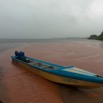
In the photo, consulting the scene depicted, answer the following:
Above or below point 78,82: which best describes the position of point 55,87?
below

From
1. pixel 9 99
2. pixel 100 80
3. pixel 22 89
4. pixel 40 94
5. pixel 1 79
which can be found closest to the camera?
pixel 100 80

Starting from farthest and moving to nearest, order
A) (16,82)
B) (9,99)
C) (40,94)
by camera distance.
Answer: (16,82), (40,94), (9,99)

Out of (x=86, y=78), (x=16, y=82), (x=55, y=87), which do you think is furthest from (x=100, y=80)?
(x=16, y=82)

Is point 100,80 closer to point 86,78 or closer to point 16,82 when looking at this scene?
point 86,78

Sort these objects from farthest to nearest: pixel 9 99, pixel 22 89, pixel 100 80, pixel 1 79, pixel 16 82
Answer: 1. pixel 1 79
2. pixel 16 82
3. pixel 22 89
4. pixel 9 99
5. pixel 100 80

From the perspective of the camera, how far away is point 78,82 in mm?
7004

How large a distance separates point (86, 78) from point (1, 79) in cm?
596

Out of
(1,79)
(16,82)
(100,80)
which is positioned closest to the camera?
(100,80)

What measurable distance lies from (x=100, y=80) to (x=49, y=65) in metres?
4.48

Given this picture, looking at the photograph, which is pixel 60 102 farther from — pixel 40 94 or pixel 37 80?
pixel 37 80

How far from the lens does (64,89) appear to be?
7.87m

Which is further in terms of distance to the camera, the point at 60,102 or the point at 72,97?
the point at 72,97

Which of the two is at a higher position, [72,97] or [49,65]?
[49,65]

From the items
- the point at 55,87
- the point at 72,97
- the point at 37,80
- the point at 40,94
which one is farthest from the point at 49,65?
the point at 72,97
